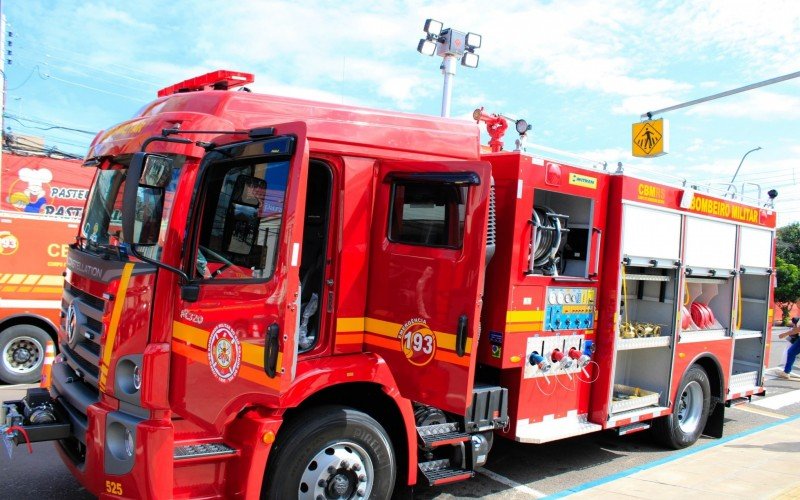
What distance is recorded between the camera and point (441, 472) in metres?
4.63

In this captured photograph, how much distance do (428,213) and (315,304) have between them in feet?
3.24

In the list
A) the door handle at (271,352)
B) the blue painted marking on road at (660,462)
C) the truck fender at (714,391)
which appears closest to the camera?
the door handle at (271,352)

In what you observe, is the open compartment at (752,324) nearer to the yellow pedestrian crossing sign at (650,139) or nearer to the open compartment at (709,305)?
the open compartment at (709,305)

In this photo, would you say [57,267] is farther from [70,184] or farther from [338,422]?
[70,184]

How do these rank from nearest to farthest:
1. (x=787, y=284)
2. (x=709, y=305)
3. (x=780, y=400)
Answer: (x=709, y=305)
(x=780, y=400)
(x=787, y=284)

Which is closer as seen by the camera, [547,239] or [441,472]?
[441,472]

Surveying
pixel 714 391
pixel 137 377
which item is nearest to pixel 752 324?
pixel 714 391

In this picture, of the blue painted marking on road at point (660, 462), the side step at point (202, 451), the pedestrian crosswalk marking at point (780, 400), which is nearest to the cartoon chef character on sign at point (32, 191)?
the side step at point (202, 451)

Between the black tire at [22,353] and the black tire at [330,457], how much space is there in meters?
6.08

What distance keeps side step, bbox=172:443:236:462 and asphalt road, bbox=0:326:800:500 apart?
1685 mm

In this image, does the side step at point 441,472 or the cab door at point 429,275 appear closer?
the cab door at point 429,275

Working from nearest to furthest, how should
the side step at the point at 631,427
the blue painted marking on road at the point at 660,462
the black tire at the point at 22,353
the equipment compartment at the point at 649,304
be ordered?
1. the blue painted marking on road at the point at 660,462
2. the side step at the point at 631,427
3. the equipment compartment at the point at 649,304
4. the black tire at the point at 22,353

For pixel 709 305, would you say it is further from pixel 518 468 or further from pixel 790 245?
pixel 790 245

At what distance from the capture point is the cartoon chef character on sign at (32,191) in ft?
73.0
